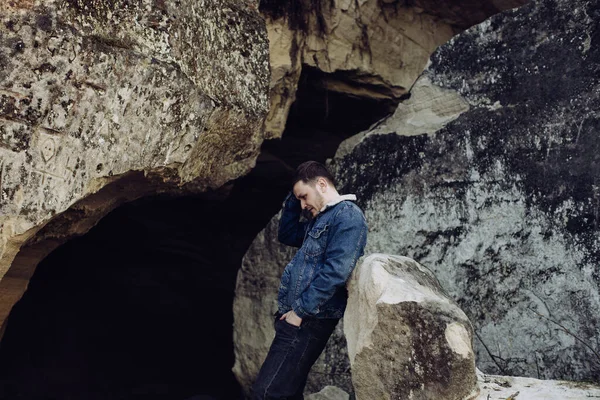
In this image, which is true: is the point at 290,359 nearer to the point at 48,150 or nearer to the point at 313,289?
the point at 313,289

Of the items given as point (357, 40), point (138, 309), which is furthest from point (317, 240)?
point (138, 309)

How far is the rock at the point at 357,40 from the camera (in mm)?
4270

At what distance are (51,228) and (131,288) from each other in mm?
3332

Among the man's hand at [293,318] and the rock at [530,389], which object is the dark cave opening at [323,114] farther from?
the rock at [530,389]

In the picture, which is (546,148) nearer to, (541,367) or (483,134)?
(483,134)

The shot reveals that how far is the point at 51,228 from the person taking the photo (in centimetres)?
306

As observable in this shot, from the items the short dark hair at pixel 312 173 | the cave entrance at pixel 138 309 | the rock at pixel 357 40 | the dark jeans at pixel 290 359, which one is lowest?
the cave entrance at pixel 138 309

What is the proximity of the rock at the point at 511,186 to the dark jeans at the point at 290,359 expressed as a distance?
769mm

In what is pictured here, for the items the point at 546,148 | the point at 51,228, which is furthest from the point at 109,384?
the point at 546,148

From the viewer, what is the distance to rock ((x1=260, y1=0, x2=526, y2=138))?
4.27m

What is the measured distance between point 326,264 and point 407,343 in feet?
1.46

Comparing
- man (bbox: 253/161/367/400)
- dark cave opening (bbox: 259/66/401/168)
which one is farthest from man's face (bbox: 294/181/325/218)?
dark cave opening (bbox: 259/66/401/168)

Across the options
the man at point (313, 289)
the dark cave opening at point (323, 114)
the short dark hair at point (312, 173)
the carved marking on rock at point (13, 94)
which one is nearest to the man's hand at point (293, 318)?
the man at point (313, 289)

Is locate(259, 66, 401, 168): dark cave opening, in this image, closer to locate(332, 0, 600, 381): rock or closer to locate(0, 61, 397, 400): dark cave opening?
locate(0, 61, 397, 400): dark cave opening
